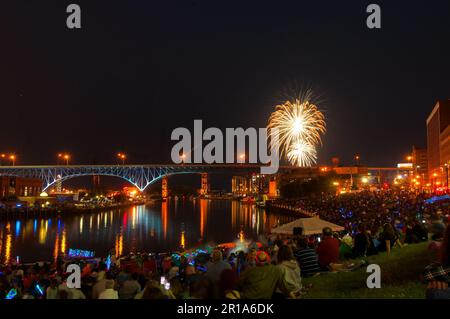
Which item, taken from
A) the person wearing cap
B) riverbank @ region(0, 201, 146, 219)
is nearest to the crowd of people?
the person wearing cap

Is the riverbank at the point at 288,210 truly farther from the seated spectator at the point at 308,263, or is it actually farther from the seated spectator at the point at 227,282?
the seated spectator at the point at 227,282

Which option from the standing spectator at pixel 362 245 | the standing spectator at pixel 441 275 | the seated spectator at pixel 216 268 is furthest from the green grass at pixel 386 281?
the standing spectator at pixel 441 275

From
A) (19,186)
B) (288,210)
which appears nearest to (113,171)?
(19,186)

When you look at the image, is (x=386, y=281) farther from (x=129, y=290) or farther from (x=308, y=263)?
(x=129, y=290)

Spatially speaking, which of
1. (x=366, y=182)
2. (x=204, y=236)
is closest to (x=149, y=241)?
(x=204, y=236)

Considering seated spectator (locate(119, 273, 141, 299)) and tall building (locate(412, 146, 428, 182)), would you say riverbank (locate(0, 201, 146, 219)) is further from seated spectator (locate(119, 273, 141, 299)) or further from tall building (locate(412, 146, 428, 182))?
tall building (locate(412, 146, 428, 182))

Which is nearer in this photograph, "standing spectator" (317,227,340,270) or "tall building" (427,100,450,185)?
"standing spectator" (317,227,340,270)
